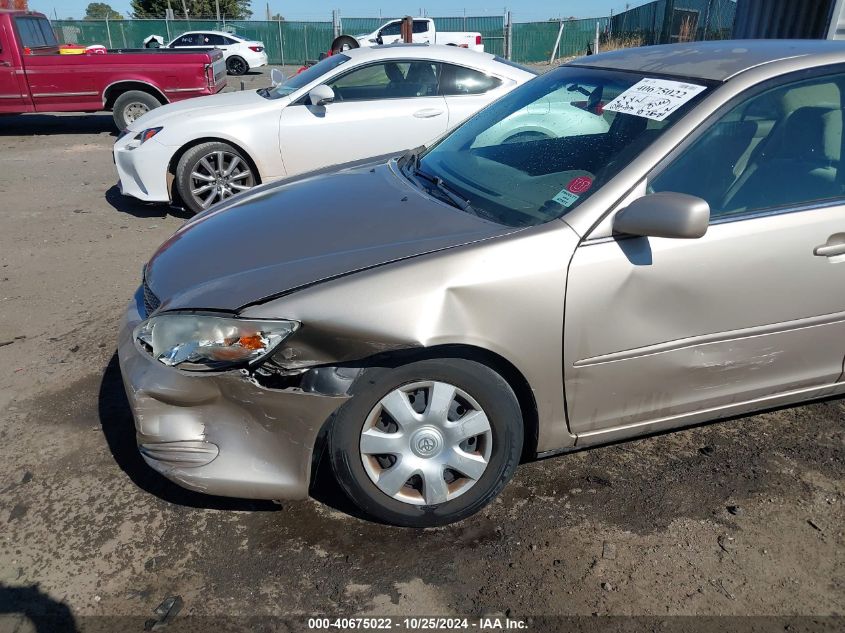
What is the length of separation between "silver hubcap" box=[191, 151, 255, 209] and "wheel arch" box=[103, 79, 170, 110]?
5.84 meters

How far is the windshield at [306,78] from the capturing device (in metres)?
6.59

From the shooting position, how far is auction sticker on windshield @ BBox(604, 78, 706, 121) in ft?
8.82

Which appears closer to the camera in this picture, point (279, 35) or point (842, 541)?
point (842, 541)

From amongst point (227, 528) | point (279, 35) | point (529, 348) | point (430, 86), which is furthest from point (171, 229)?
point (279, 35)

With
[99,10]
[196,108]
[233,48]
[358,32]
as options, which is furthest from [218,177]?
[99,10]

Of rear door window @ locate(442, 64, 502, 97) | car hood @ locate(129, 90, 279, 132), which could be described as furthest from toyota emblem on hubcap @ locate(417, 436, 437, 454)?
rear door window @ locate(442, 64, 502, 97)

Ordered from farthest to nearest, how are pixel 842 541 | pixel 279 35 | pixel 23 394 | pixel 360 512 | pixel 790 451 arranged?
pixel 279 35
pixel 23 394
pixel 790 451
pixel 360 512
pixel 842 541

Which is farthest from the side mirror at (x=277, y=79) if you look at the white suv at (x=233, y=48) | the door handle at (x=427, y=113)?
the white suv at (x=233, y=48)

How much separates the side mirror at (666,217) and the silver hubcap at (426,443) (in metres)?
0.83

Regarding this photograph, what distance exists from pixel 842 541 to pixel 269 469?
2.08 meters

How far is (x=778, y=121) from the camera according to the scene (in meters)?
2.84

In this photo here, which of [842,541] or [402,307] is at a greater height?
[402,307]

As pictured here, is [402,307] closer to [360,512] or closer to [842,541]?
[360,512]

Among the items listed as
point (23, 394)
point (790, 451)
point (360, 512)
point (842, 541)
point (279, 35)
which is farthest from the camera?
point (279, 35)
